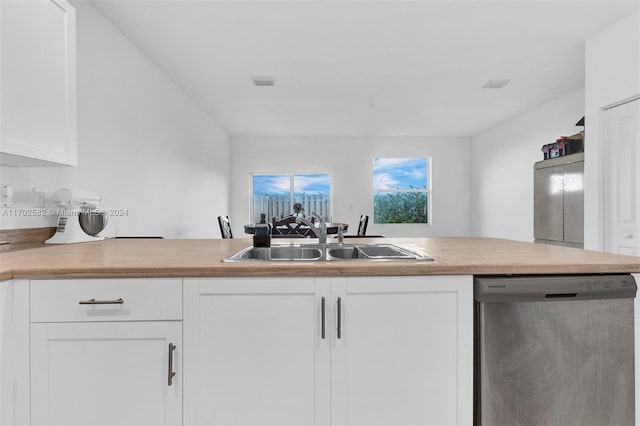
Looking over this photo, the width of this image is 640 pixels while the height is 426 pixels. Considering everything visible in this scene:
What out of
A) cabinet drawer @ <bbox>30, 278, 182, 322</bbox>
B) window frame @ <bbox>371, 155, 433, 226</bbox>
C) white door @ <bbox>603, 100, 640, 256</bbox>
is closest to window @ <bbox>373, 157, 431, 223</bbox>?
window frame @ <bbox>371, 155, 433, 226</bbox>

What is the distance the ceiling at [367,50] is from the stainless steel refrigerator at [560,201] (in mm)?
1044

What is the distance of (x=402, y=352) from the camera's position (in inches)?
47.4

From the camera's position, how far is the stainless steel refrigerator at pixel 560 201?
10.9ft

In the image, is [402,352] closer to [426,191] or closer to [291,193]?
[291,193]

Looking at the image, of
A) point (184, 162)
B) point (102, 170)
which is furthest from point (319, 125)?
point (102, 170)

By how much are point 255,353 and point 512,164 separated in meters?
5.74

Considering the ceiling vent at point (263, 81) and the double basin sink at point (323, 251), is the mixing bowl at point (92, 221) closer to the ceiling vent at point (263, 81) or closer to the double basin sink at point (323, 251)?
the double basin sink at point (323, 251)

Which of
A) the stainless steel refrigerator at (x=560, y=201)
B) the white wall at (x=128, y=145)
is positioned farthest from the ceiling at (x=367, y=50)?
the stainless steel refrigerator at (x=560, y=201)

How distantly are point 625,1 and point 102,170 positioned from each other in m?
3.99

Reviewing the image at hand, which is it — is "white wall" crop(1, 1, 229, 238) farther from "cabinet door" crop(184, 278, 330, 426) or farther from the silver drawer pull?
"cabinet door" crop(184, 278, 330, 426)

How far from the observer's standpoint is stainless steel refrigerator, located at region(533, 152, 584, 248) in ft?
10.9

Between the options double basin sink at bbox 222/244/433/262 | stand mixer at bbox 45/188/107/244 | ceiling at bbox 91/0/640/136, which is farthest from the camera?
ceiling at bbox 91/0/640/136

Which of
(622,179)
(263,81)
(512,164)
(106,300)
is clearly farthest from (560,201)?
(106,300)

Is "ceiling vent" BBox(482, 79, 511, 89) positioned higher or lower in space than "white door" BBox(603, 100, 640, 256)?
higher
